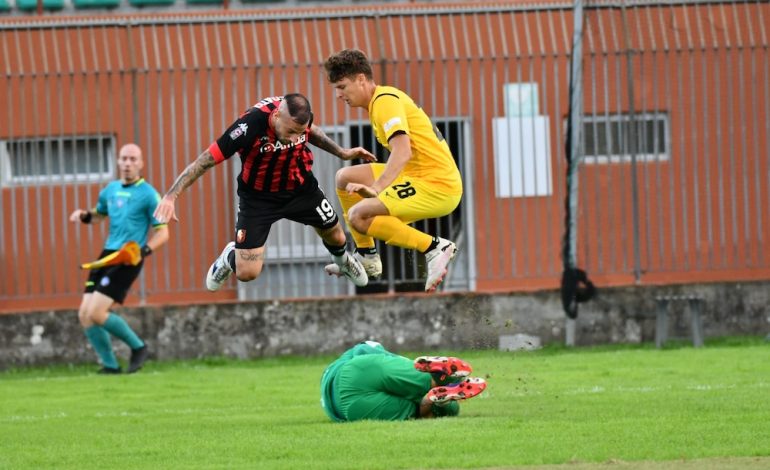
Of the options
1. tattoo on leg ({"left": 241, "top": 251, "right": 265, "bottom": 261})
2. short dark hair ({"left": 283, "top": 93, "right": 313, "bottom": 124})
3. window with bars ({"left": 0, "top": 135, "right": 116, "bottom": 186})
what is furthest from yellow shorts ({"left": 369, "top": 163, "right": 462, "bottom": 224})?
window with bars ({"left": 0, "top": 135, "right": 116, "bottom": 186})

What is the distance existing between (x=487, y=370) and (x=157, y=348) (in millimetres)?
4240

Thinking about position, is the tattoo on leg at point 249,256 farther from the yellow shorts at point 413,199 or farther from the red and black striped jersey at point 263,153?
the yellow shorts at point 413,199

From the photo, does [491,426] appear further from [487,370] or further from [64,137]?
[64,137]

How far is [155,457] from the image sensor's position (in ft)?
32.4

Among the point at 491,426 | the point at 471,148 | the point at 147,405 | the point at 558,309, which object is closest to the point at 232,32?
the point at 471,148

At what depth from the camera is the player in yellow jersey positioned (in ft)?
37.4

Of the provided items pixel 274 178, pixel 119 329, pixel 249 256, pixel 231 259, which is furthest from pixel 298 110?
pixel 119 329

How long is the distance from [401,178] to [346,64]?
0.99 meters

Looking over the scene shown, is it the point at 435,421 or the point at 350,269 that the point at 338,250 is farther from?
the point at 435,421

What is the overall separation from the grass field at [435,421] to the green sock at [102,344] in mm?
367

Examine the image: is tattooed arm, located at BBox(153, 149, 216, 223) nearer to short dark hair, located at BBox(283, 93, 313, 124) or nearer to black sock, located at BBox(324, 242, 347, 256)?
short dark hair, located at BBox(283, 93, 313, 124)

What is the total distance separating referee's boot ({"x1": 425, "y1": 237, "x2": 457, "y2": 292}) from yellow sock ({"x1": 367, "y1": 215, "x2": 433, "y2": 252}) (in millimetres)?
93

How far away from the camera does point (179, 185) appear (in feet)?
36.1

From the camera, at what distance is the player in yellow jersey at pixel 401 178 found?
11.4 meters
